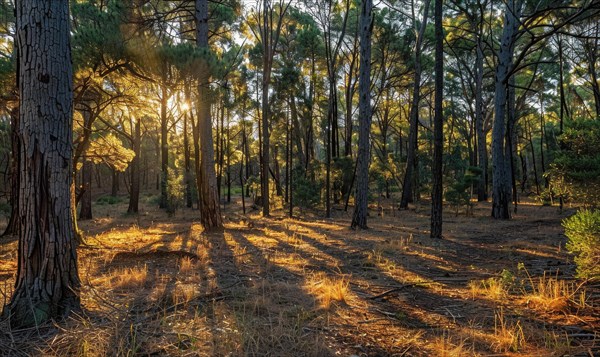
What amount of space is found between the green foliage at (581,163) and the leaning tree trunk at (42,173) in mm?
6160

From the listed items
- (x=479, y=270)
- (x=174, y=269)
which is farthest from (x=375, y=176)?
(x=174, y=269)

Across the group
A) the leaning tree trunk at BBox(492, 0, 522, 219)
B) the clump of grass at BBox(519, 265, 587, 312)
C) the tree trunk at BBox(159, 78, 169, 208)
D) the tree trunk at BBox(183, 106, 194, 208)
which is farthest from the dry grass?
the tree trunk at BBox(183, 106, 194, 208)

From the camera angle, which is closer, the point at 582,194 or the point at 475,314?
the point at 475,314

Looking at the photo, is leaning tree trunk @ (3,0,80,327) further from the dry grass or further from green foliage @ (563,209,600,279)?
green foliage @ (563,209,600,279)

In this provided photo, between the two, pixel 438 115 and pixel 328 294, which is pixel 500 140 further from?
pixel 328 294

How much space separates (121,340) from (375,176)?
16282 mm

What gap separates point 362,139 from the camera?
10.7m

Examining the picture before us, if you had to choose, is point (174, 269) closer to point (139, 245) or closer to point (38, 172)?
point (38, 172)

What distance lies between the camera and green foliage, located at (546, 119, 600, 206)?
14.8 ft

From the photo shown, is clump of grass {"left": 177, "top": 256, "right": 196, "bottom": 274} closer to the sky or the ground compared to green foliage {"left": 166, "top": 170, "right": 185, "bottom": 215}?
closer to the ground

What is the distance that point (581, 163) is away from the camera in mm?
4613

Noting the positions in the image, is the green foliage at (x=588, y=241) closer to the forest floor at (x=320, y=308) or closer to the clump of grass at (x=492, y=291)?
the forest floor at (x=320, y=308)

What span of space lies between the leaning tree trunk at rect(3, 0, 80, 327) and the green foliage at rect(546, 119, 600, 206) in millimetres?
6160

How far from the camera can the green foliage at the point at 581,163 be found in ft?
14.8
